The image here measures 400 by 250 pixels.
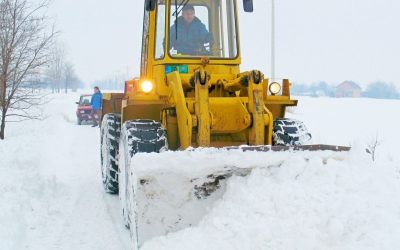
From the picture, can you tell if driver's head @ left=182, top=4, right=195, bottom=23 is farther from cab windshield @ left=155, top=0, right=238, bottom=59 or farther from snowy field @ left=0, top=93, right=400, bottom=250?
snowy field @ left=0, top=93, right=400, bottom=250

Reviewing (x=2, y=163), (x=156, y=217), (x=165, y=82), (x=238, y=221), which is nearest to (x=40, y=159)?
(x=2, y=163)

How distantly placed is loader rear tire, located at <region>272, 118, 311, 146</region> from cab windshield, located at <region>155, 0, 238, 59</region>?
3.83 feet

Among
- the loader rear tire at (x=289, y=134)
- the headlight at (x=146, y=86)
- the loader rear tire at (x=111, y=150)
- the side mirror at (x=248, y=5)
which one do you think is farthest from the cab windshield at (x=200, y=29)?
the loader rear tire at (x=111, y=150)

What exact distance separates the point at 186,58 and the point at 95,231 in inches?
91.7

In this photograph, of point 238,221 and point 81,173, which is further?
point 81,173

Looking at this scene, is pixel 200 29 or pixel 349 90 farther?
pixel 349 90

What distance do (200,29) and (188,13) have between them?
10.0 inches

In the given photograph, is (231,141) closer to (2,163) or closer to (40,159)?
(2,163)

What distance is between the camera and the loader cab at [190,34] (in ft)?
20.6

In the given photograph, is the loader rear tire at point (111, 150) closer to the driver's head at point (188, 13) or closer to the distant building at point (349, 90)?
the driver's head at point (188, 13)

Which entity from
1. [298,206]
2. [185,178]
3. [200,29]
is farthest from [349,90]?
[298,206]

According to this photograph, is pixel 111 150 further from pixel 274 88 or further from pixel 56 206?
pixel 274 88

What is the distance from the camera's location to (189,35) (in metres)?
6.41

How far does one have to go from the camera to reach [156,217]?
4359 mm
